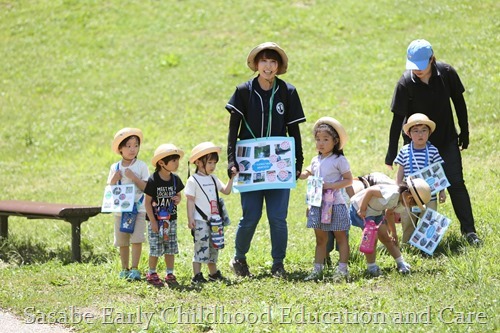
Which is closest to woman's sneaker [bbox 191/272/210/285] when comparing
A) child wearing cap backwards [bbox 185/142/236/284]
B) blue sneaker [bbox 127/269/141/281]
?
child wearing cap backwards [bbox 185/142/236/284]

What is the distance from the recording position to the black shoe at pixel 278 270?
783 centimetres

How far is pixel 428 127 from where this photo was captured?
318 inches

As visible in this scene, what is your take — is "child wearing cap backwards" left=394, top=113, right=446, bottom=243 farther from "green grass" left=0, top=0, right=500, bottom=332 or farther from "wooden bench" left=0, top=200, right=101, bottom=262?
"wooden bench" left=0, top=200, right=101, bottom=262

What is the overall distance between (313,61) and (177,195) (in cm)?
1261

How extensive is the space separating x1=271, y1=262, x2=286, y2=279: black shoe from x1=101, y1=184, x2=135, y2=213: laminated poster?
1549mm

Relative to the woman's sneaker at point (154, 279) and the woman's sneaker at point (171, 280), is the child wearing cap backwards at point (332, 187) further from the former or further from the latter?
the woman's sneaker at point (154, 279)

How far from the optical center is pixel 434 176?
7.94 m

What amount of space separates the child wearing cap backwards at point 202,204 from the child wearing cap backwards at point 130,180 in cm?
68

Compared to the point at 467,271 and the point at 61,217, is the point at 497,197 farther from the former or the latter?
the point at 61,217

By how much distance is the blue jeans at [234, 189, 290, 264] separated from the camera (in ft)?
26.1

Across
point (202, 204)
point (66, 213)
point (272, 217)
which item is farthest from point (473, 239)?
point (66, 213)

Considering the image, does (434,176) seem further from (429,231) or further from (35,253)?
(35,253)

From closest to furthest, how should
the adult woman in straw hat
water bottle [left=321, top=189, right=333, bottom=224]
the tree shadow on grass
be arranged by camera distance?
water bottle [left=321, top=189, right=333, bottom=224] → the adult woman in straw hat → the tree shadow on grass

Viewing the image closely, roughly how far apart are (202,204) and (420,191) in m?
2.07
